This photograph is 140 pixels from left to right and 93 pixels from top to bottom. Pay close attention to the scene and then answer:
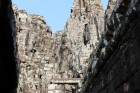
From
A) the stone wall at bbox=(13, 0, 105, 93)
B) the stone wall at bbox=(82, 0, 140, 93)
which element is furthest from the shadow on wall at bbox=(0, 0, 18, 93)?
the stone wall at bbox=(13, 0, 105, 93)

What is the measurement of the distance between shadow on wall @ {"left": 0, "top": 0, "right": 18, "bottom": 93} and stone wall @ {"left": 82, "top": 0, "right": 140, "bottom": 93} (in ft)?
5.16

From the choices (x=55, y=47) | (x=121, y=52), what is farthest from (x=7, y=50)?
(x=55, y=47)

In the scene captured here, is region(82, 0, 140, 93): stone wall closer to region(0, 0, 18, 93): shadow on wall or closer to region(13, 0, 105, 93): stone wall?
region(0, 0, 18, 93): shadow on wall

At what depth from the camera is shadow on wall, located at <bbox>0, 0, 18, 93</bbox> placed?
15.7ft

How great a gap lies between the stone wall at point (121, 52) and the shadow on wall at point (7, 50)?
1.57m

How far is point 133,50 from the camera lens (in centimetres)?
473

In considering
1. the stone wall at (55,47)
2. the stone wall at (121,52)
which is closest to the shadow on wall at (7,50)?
the stone wall at (121,52)

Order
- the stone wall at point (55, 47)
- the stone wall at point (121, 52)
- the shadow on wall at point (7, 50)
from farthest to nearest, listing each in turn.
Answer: the stone wall at point (55, 47) → the shadow on wall at point (7, 50) → the stone wall at point (121, 52)

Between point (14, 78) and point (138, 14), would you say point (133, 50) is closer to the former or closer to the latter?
point (138, 14)

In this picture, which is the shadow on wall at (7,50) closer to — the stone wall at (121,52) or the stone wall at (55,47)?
the stone wall at (121,52)

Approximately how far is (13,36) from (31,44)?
54.9 m

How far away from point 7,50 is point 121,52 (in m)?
1.74

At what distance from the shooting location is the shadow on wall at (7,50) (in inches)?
189

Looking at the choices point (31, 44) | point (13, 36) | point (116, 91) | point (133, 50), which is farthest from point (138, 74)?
point (31, 44)
